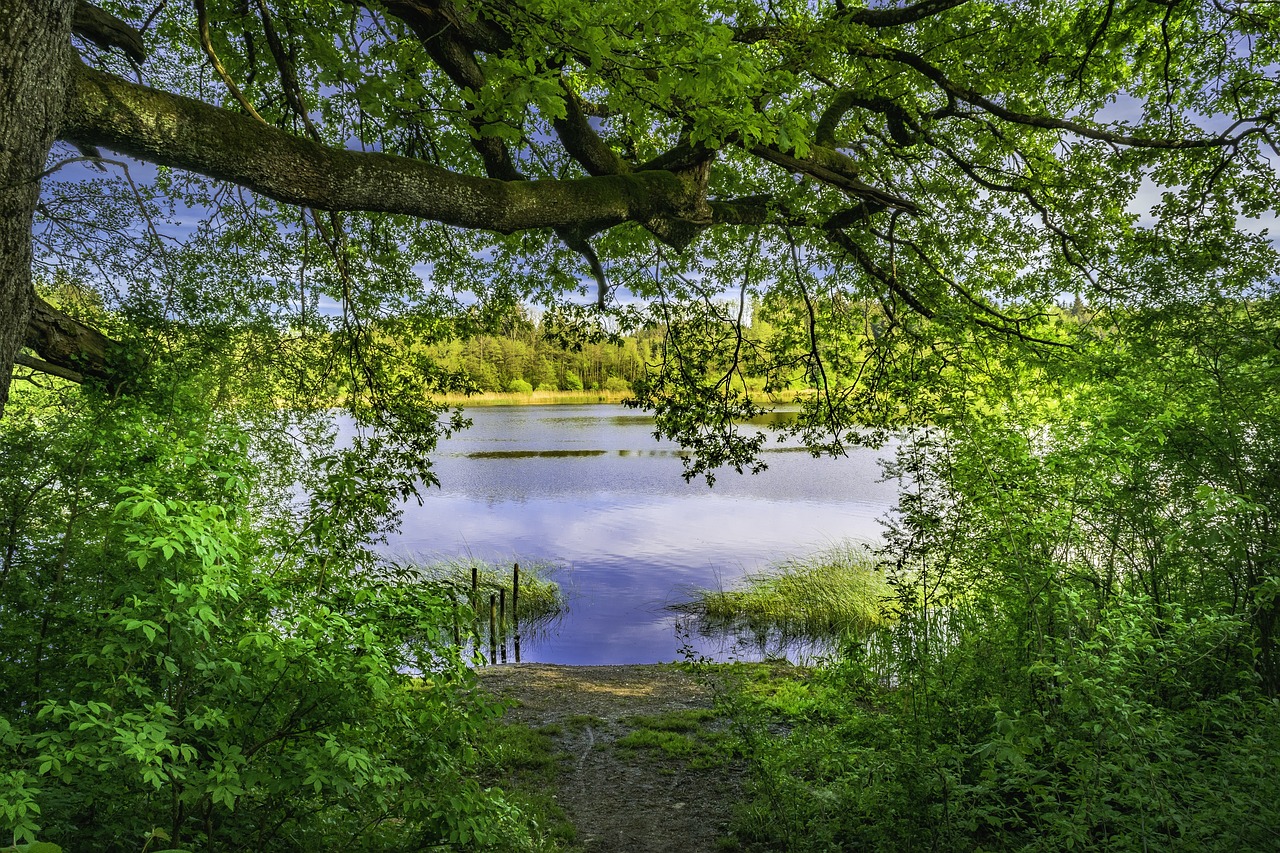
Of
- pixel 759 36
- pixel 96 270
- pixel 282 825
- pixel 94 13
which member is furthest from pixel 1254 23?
pixel 96 270

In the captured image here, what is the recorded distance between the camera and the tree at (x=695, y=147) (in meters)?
3.34

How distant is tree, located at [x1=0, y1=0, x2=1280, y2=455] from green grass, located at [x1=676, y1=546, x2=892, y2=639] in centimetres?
550

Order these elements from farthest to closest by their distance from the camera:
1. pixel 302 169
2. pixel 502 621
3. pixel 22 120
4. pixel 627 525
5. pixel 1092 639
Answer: pixel 627 525
pixel 502 621
pixel 302 169
pixel 1092 639
pixel 22 120

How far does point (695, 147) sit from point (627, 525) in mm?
16543

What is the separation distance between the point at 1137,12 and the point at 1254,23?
86 cm

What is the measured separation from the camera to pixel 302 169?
11.5ft

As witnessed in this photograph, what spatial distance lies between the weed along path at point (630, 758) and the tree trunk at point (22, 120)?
A: 429 centimetres

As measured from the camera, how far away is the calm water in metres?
13.4

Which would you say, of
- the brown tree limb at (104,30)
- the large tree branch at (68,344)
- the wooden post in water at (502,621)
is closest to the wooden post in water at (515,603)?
the wooden post in water at (502,621)

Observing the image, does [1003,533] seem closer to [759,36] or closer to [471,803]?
[471,803]

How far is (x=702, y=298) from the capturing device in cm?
807

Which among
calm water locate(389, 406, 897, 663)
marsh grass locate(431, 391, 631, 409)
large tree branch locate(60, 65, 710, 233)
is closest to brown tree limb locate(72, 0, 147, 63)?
large tree branch locate(60, 65, 710, 233)

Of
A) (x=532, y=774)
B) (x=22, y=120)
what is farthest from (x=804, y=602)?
(x=22, y=120)

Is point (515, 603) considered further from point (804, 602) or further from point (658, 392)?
point (658, 392)
